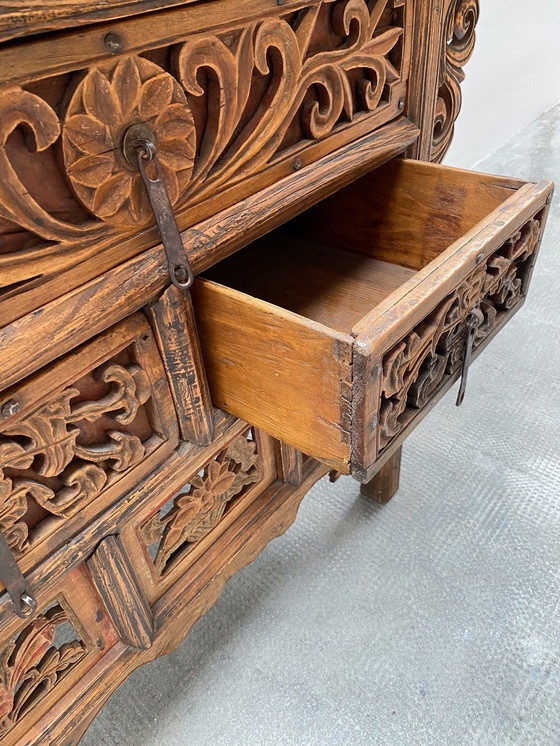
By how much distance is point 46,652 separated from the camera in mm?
612

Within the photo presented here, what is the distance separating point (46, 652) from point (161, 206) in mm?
470

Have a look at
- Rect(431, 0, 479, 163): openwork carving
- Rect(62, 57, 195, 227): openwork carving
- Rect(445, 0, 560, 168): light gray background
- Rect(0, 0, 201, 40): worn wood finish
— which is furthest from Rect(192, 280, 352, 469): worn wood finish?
Rect(445, 0, 560, 168): light gray background

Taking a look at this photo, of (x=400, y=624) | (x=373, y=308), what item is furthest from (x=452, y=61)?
(x=400, y=624)

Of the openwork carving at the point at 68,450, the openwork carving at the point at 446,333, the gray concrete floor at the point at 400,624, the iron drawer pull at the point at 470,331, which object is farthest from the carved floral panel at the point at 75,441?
the gray concrete floor at the point at 400,624

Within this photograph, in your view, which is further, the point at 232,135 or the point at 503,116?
the point at 503,116

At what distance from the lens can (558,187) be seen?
86.2 inches

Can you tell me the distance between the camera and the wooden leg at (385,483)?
109 centimetres

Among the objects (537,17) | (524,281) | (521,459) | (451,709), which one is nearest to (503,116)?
(537,17)

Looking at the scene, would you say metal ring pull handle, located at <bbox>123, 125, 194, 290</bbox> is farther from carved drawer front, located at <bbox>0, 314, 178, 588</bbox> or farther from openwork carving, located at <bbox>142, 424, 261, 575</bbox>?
openwork carving, located at <bbox>142, 424, 261, 575</bbox>

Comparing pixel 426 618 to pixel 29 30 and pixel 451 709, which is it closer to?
pixel 451 709

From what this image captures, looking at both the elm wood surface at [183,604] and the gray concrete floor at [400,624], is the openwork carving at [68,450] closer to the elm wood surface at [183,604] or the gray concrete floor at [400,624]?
the elm wood surface at [183,604]

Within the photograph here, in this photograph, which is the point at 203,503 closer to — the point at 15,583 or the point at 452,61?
the point at 15,583

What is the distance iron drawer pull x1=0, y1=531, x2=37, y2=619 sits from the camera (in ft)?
1.52

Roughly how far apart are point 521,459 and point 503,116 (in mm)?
1656
